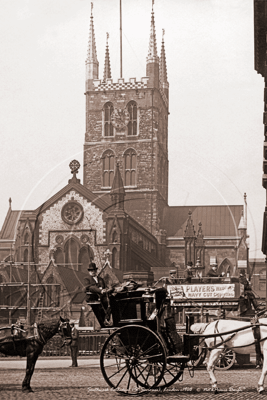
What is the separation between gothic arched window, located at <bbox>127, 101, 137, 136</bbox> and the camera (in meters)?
78.8

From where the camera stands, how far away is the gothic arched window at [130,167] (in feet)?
254

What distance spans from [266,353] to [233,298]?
12.7 ft

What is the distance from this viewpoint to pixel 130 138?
257 ft

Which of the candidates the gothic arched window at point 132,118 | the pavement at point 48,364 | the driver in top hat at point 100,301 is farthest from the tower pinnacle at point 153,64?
the driver in top hat at point 100,301

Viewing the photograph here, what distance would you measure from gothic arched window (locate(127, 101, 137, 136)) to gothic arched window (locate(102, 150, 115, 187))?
3423 millimetres

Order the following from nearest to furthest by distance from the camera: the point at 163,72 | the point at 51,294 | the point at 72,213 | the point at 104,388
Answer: the point at 104,388, the point at 51,294, the point at 72,213, the point at 163,72

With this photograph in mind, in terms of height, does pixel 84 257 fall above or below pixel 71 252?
below

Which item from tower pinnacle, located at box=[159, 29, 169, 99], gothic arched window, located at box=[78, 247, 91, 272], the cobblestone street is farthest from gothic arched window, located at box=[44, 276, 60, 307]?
tower pinnacle, located at box=[159, 29, 169, 99]

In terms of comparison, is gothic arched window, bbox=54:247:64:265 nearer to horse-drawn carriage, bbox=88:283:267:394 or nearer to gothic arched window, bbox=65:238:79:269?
gothic arched window, bbox=65:238:79:269

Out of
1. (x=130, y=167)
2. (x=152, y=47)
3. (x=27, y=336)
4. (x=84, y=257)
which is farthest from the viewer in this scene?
(x=152, y=47)

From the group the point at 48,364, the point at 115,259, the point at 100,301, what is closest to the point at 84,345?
the point at 48,364

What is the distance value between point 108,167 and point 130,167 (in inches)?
98.3

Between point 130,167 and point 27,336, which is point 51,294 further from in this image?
point 27,336

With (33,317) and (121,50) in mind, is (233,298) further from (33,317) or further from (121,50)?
(121,50)
